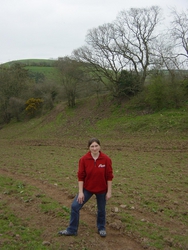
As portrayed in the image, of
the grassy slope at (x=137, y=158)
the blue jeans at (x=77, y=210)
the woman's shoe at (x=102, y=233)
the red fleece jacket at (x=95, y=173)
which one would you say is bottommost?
the grassy slope at (x=137, y=158)

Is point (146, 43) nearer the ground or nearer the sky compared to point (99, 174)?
nearer the sky

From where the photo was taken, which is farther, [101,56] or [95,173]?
[101,56]

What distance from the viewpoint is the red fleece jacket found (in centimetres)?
489

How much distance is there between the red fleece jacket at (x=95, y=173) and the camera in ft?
16.0

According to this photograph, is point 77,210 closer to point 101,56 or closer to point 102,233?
point 102,233

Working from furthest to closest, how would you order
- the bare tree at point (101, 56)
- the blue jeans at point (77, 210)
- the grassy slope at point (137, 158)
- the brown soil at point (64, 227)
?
1. the bare tree at point (101, 56)
2. the grassy slope at point (137, 158)
3. the blue jeans at point (77, 210)
4. the brown soil at point (64, 227)

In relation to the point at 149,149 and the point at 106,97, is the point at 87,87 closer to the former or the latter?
the point at 106,97

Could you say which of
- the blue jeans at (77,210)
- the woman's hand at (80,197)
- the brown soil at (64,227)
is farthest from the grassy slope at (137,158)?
the woman's hand at (80,197)

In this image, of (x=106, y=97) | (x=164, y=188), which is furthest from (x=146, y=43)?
(x=164, y=188)

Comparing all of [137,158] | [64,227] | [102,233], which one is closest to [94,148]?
[102,233]

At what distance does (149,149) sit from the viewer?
1697cm

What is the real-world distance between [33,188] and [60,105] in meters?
32.8

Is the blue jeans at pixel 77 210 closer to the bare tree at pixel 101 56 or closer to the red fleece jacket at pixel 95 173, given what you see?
the red fleece jacket at pixel 95 173

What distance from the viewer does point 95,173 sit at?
488 cm
